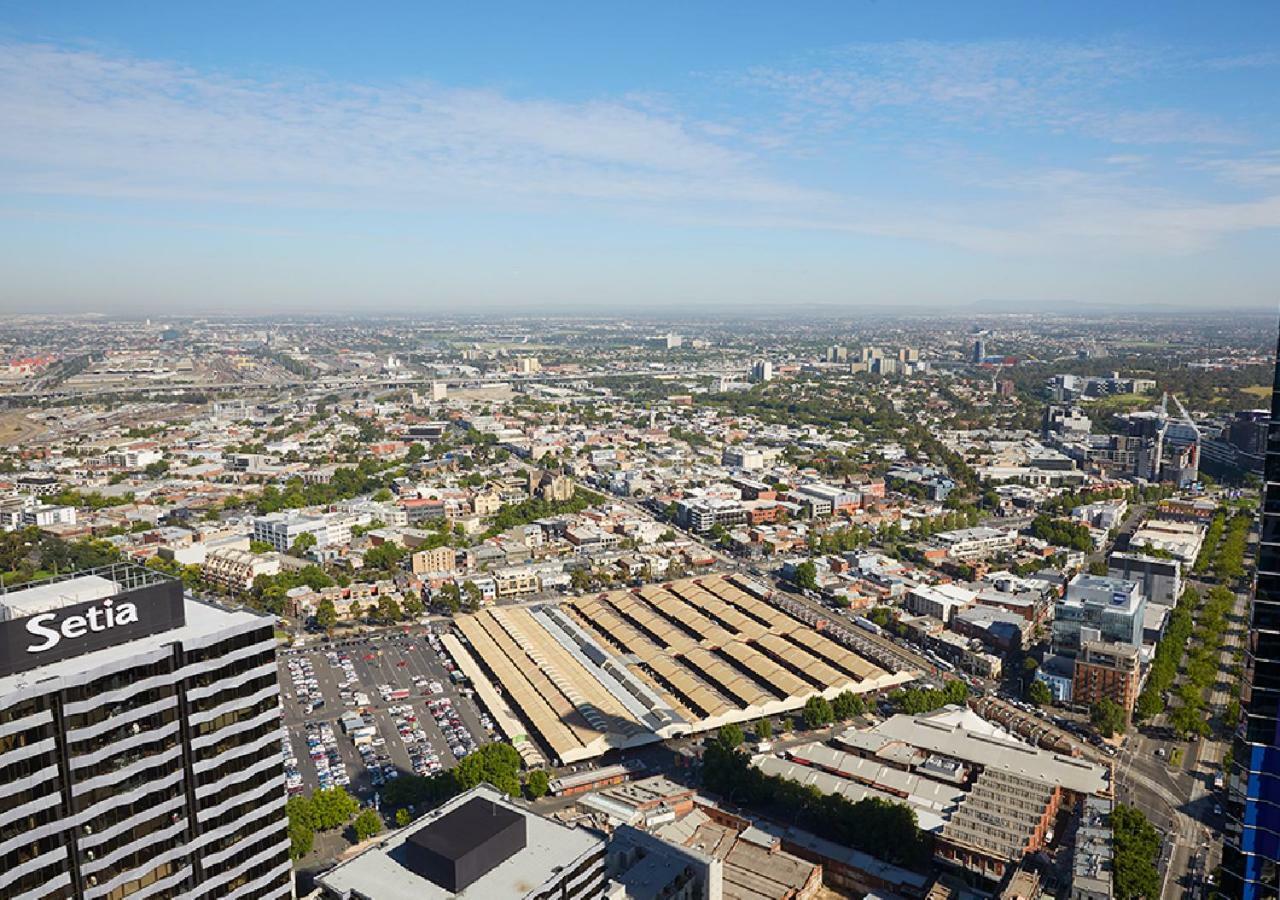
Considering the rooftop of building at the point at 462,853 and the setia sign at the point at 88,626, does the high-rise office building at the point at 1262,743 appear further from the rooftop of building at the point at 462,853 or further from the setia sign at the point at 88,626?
the setia sign at the point at 88,626

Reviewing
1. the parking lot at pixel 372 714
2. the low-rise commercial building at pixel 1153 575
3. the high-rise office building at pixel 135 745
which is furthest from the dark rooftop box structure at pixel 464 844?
the low-rise commercial building at pixel 1153 575

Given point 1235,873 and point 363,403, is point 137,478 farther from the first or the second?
point 1235,873

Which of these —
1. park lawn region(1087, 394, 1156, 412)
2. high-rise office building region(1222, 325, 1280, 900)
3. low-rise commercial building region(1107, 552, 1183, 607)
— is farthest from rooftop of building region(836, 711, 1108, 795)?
park lawn region(1087, 394, 1156, 412)

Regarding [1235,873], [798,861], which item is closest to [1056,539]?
[798,861]

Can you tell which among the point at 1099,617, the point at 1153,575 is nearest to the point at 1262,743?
→ the point at 1099,617

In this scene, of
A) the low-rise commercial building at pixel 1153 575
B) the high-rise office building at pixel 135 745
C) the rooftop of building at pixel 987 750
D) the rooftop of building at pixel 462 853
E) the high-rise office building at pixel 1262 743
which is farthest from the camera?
the low-rise commercial building at pixel 1153 575
